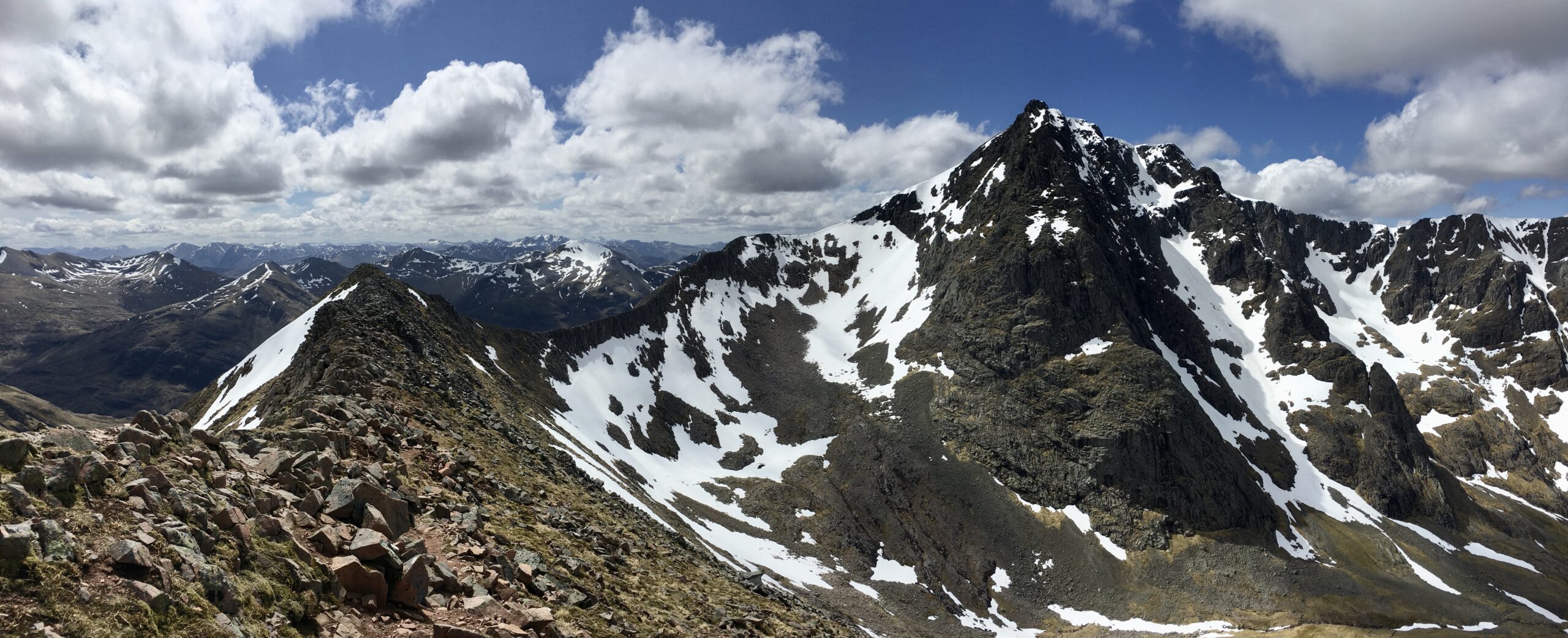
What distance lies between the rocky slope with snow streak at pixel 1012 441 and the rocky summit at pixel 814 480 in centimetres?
72

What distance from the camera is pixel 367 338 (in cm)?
4806

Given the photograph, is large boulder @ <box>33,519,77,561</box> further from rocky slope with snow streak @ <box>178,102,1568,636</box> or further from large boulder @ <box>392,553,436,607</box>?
rocky slope with snow streak @ <box>178,102,1568,636</box>

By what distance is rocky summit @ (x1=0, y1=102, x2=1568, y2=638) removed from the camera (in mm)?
12609

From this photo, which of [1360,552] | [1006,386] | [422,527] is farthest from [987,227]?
[422,527]

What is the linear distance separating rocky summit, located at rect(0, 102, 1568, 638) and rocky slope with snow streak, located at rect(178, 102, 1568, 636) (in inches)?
28.5

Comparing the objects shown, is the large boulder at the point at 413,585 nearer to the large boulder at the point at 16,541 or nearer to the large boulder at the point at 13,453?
the large boulder at the point at 16,541

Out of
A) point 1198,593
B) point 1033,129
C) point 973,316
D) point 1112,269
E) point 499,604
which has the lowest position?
point 1198,593

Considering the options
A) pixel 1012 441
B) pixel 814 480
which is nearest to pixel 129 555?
pixel 814 480

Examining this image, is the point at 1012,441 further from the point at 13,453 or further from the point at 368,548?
the point at 13,453

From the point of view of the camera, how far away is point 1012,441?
Result: 4825 inches

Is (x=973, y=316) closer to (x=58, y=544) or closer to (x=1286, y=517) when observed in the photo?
(x=1286, y=517)

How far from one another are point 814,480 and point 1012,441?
40.9m

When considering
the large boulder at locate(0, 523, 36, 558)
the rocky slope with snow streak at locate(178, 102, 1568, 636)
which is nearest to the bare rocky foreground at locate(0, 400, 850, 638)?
the large boulder at locate(0, 523, 36, 558)

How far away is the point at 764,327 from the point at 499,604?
169742mm
